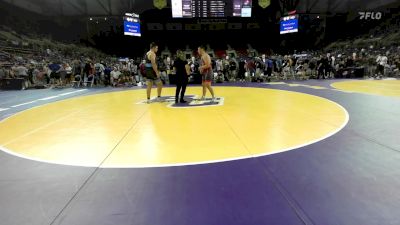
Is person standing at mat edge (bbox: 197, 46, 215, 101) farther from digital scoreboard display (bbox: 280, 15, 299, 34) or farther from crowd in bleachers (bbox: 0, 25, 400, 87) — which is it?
digital scoreboard display (bbox: 280, 15, 299, 34)

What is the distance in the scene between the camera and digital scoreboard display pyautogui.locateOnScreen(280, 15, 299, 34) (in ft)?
72.8

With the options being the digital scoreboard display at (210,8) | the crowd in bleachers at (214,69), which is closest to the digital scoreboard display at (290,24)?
the digital scoreboard display at (210,8)

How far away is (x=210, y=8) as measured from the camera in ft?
64.1

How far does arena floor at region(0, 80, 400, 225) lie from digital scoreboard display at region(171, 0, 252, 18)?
52.5 feet

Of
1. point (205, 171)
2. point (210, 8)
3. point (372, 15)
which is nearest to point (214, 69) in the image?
point (210, 8)

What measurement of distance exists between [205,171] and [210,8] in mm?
18606

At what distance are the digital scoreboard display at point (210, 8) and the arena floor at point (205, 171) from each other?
52.5 ft

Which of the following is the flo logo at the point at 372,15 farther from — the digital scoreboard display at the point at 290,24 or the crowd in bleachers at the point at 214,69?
the digital scoreboard display at the point at 290,24

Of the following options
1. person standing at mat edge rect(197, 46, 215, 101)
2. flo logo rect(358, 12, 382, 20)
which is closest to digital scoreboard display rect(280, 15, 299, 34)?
flo logo rect(358, 12, 382, 20)

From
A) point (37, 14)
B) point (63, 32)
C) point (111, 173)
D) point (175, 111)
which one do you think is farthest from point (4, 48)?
point (111, 173)

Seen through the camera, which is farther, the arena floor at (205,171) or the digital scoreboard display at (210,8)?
the digital scoreboard display at (210,8)

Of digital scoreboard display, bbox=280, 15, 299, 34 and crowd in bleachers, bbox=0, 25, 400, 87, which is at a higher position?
digital scoreboard display, bbox=280, 15, 299, 34

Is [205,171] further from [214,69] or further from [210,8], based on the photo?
[210,8]

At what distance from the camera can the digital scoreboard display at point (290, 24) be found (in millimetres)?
22203
